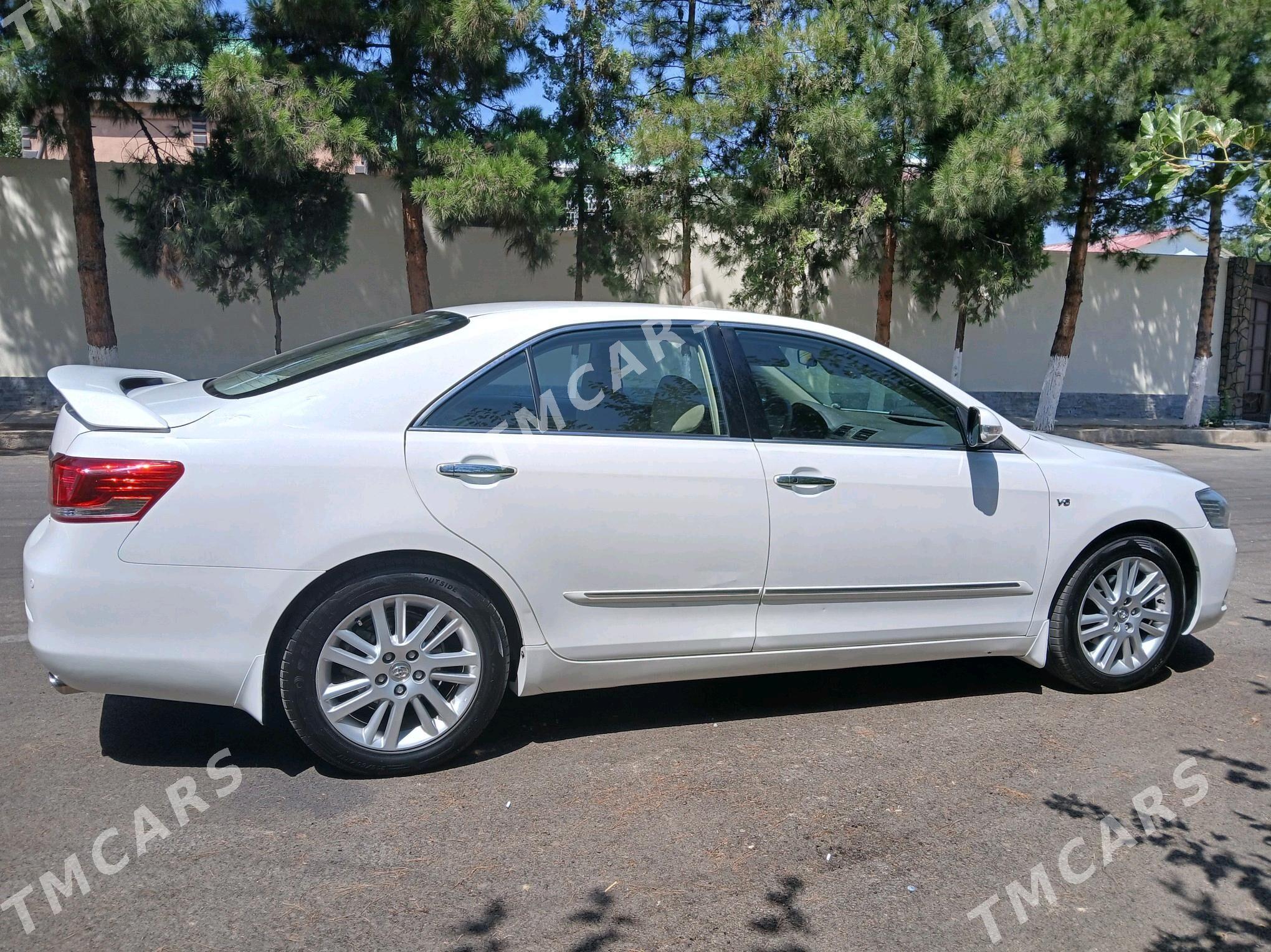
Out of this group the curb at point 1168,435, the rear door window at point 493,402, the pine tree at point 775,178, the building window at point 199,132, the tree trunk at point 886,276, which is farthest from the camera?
the curb at point 1168,435

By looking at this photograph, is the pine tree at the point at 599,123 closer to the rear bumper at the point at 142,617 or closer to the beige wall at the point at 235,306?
the beige wall at the point at 235,306

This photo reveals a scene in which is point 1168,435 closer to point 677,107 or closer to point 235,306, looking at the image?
point 677,107

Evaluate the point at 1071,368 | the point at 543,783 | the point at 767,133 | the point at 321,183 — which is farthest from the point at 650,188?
the point at 543,783

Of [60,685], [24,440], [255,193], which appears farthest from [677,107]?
[60,685]

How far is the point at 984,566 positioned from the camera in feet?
13.8

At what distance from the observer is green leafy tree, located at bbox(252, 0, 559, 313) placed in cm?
1255

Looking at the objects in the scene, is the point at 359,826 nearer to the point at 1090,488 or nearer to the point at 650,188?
the point at 1090,488

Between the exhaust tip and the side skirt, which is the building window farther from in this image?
the side skirt

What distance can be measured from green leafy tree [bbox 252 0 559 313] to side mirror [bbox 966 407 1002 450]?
9.47 m

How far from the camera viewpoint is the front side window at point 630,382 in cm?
378

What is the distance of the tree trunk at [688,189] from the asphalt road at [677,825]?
38.4ft

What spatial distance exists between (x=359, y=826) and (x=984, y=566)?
100.0 inches

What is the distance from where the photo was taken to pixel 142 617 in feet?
10.8

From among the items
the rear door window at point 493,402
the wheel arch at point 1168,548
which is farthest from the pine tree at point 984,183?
the rear door window at point 493,402
